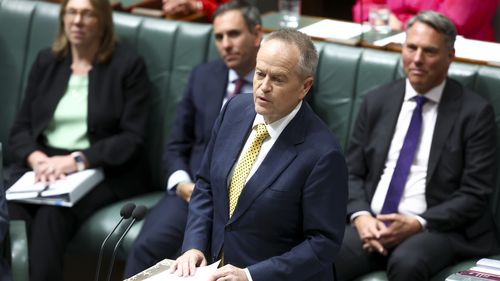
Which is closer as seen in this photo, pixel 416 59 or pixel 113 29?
pixel 416 59

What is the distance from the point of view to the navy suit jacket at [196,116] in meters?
4.20

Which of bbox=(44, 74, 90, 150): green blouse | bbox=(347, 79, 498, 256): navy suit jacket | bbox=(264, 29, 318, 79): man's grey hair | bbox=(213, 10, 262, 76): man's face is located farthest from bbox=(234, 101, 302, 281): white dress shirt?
bbox=(44, 74, 90, 150): green blouse

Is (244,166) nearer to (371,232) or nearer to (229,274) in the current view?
(229,274)

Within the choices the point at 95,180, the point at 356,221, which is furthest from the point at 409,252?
the point at 95,180

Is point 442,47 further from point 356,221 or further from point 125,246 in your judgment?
point 125,246

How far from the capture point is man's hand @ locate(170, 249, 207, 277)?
9.48ft

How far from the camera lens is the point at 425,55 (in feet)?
12.3

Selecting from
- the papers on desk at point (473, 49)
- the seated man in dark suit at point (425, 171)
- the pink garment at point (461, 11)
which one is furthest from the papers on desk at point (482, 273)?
the pink garment at point (461, 11)

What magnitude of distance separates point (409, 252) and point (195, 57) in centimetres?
134

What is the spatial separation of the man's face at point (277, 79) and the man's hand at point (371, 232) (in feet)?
3.01

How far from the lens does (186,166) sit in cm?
418

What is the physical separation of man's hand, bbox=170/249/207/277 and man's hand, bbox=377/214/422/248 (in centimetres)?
89

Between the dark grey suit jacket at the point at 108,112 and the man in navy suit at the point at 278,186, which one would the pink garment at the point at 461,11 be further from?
the man in navy suit at the point at 278,186

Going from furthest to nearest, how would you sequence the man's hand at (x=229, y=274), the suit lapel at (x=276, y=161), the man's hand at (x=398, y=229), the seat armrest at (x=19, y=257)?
the man's hand at (x=398, y=229)
the seat armrest at (x=19, y=257)
the suit lapel at (x=276, y=161)
the man's hand at (x=229, y=274)
